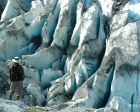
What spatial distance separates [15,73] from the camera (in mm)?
9688

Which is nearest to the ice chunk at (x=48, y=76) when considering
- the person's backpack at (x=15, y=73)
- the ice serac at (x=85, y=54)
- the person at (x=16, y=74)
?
the ice serac at (x=85, y=54)

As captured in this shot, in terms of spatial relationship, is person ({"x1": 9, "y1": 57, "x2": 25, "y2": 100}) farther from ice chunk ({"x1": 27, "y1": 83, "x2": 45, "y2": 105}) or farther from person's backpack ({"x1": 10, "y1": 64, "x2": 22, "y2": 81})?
ice chunk ({"x1": 27, "y1": 83, "x2": 45, "y2": 105})

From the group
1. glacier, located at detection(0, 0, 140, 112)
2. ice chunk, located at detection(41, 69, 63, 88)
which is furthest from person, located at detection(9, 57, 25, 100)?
ice chunk, located at detection(41, 69, 63, 88)

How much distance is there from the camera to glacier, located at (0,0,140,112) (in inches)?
469

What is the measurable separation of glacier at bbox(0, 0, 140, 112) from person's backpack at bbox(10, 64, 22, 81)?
3.65 ft

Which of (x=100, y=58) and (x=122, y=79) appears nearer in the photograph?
(x=122, y=79)

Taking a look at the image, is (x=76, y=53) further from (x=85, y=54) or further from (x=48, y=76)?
(x=48, y=76)

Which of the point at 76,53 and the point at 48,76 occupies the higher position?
the point at 76,53

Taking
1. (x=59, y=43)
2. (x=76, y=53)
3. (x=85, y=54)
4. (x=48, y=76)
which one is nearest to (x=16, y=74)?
(x=85, y=54)

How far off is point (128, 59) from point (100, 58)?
5.83ft

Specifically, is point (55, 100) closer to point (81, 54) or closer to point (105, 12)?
point (81, 54)

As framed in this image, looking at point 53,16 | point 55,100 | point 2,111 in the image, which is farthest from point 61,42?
point 2,111

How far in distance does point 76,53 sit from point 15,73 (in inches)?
189

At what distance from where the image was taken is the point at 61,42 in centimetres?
1524
